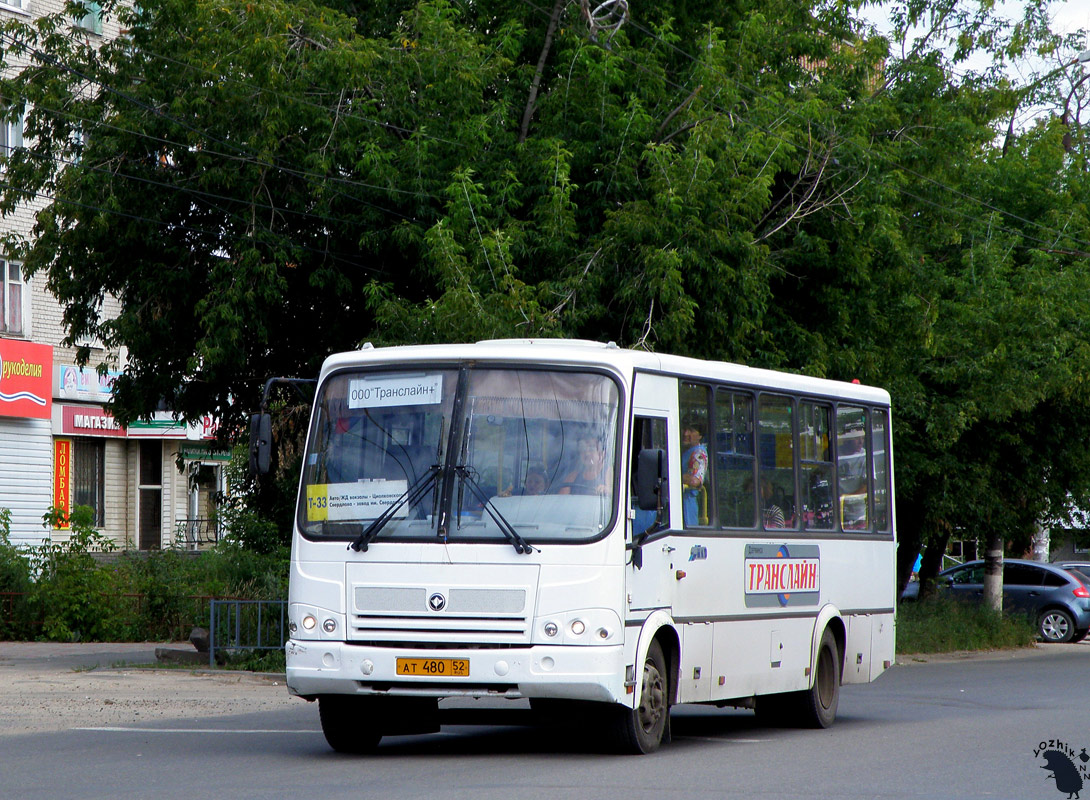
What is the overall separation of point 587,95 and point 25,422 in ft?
60.8

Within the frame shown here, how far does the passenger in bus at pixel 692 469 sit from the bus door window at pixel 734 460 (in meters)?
0.25

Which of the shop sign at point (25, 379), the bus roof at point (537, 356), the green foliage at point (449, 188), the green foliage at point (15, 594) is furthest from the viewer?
the shop sign at point (25, 379)

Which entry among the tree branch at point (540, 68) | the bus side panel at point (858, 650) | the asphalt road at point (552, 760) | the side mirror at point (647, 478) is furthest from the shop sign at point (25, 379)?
the side mirror at point (647, 478)

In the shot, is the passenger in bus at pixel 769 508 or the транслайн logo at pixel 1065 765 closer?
the транслайн logo at pixel 1065 765

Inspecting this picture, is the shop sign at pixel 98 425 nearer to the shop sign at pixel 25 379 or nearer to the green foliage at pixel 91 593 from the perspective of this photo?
the shop sign at pixel 25 379

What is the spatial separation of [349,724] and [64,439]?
86.1ft

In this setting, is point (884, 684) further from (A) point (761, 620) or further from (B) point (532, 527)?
(B) point (532, 527)

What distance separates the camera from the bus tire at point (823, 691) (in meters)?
14.1

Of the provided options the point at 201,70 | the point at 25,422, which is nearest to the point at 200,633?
the point at 201,70

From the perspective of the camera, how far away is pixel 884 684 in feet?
67.1

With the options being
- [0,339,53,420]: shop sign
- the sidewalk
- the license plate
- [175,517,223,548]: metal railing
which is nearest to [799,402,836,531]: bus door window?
the license plate

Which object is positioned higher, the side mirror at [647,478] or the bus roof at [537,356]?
the bus roof at [537,356]

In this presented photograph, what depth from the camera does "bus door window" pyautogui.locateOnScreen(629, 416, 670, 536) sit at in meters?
11.1

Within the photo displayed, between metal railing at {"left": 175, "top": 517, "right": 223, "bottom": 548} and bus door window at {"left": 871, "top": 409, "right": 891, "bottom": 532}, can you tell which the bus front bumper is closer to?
bus door window at {"left": 871, "top": 409, "right": 891, "bottom": 532}
